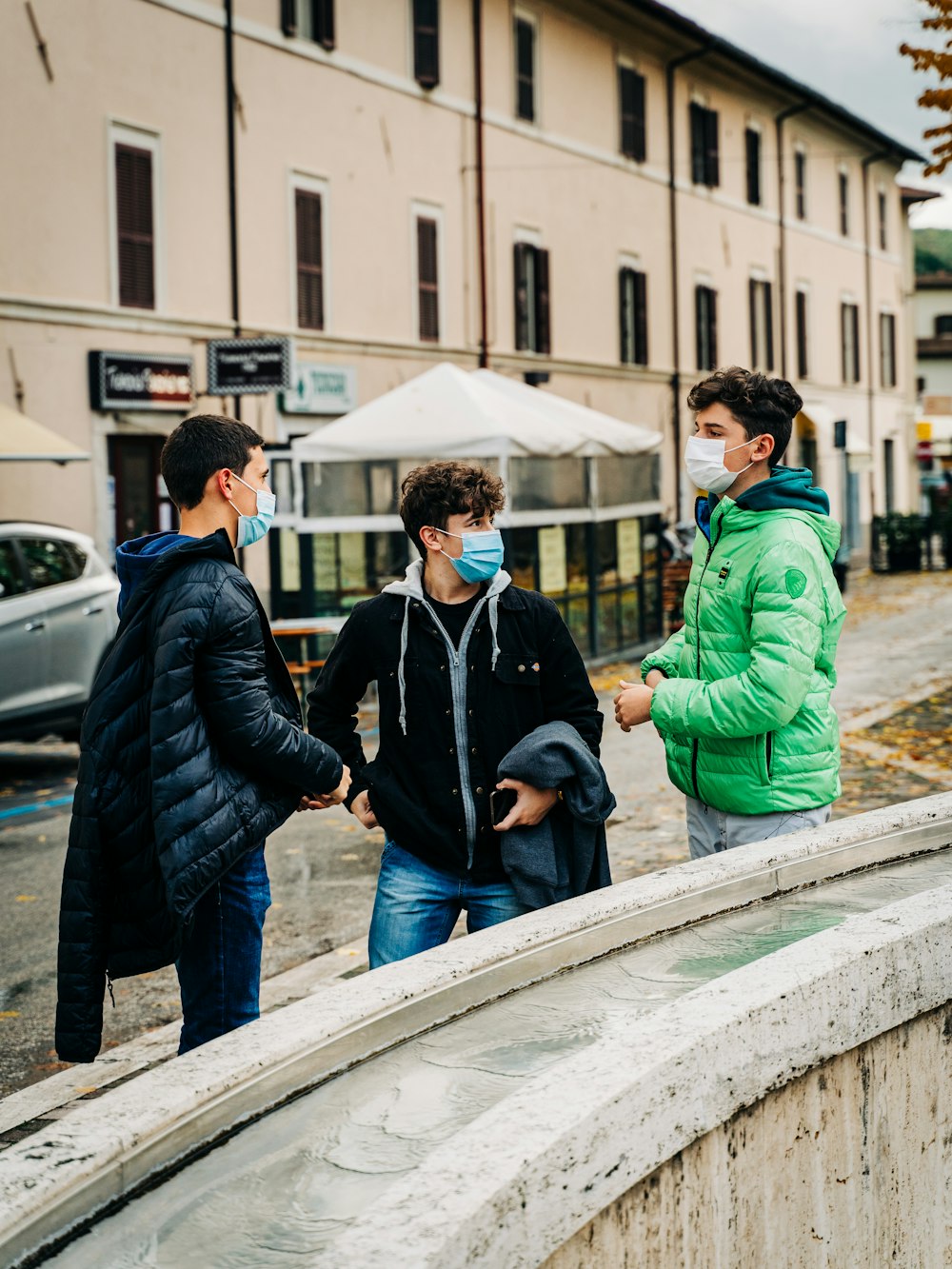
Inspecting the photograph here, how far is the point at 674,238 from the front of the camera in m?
33.0

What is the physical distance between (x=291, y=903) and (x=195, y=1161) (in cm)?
509

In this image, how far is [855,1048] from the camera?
3256 mm

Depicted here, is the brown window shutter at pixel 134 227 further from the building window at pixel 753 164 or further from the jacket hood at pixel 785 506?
the building window at pixel 753 164

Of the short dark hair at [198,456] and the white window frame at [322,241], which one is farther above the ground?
the white window frame at [322,241]

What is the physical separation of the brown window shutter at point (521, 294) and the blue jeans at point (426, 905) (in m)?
23.4

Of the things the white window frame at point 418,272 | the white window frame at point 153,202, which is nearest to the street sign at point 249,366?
the white window frame at point 153,202

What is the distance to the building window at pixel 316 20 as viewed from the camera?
862 inches

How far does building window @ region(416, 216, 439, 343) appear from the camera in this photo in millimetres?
24438

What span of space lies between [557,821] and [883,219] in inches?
1742

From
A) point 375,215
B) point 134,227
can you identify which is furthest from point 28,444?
point 375,215

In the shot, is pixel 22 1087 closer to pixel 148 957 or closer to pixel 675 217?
pixel 148 957

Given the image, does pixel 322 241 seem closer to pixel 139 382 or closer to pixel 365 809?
pixel 139 382

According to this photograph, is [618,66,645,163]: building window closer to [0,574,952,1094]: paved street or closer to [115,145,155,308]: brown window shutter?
[115,145,155,308]: brown window shutter

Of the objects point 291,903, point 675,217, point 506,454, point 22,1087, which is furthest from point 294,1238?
point 675,217
